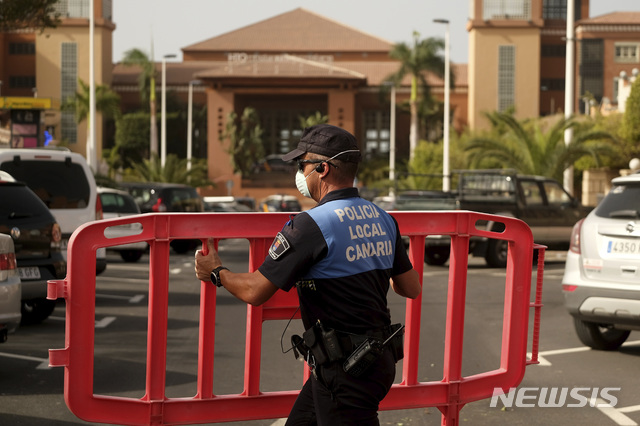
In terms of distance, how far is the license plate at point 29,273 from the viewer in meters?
11.1

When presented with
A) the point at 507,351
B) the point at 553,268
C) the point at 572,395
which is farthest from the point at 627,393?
the point at 553,268

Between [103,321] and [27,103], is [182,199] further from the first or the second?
[103,321]

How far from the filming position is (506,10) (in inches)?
3415

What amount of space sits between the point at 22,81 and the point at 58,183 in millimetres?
79234

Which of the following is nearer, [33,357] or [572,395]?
[572,395]

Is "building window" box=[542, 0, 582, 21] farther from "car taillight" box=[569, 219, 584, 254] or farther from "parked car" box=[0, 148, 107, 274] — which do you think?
"car taillight" box=[569, 219, 584, 254]

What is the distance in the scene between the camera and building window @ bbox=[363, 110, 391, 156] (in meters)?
90.8

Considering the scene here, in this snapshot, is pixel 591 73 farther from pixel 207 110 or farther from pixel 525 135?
pixel 525 135

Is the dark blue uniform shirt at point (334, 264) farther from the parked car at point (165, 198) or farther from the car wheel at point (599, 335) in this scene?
the parked car at point (165, 198)

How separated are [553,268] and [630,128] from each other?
2064 centimetres

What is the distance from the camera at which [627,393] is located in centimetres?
800

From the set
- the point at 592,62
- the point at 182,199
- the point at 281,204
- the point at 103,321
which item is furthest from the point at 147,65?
the point at 103,321

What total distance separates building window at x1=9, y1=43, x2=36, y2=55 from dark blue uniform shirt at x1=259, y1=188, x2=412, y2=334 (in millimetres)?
89752

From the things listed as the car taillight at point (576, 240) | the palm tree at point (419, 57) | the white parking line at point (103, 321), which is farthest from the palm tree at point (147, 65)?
the car taillight at point (576, 240)
